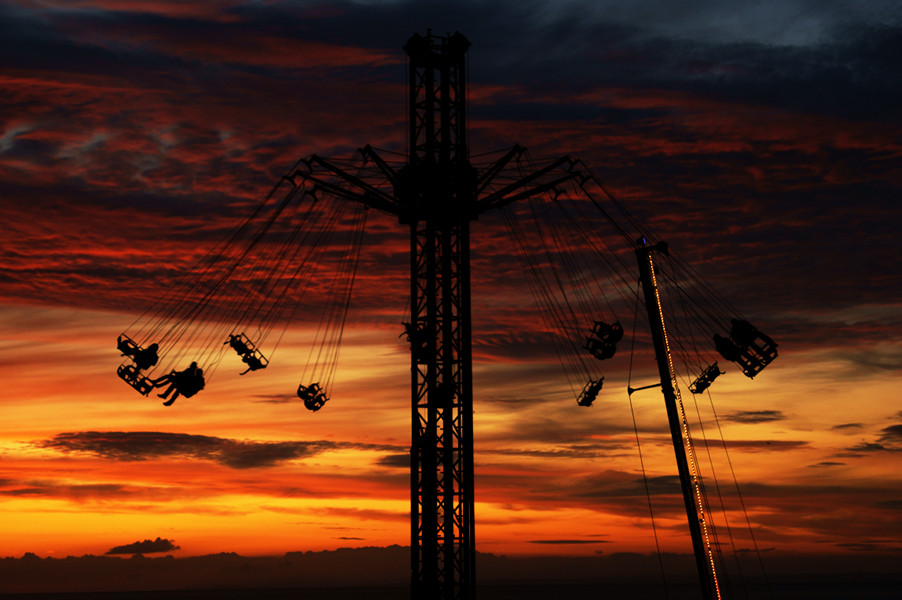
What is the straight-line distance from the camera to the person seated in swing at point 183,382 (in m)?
33.6

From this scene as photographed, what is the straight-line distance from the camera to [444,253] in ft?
134

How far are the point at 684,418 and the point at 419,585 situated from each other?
12746 millimetres

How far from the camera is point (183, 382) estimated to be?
3369cm

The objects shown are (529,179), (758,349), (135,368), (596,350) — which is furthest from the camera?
(529,179)

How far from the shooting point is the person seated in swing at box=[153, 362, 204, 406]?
110ft

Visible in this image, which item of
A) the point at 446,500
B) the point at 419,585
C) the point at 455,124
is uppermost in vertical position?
the point at 455,124

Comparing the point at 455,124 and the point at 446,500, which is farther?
the point at 455,124

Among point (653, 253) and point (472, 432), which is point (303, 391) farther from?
point (653, 253)

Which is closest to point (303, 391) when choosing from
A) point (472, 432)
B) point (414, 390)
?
point (414, 390)

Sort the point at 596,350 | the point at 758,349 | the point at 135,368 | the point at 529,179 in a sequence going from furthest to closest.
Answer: the point at 529,179, the point at 596,350, the point at 758,349, the point at 135,368

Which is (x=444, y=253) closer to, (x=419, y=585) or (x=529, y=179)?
(x=529, y=179)

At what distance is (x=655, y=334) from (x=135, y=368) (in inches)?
758

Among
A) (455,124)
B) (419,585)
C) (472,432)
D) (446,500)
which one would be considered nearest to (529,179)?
(455,124)

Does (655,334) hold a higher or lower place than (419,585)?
higher
